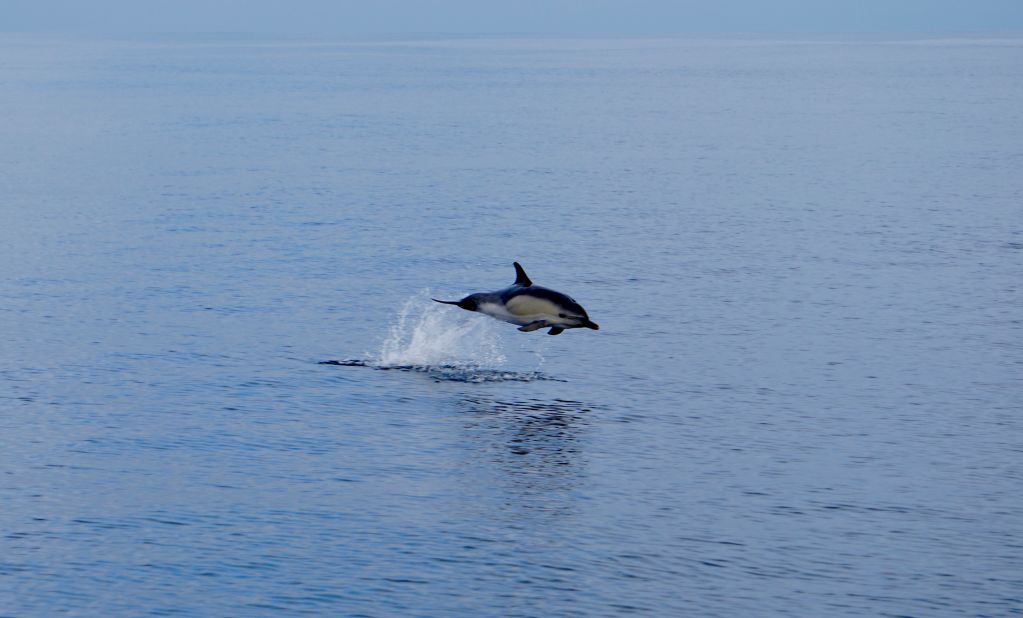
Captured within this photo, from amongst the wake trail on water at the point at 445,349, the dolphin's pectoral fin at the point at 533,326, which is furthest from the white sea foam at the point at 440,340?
the dolphin's pectoral fin at the point at 533,326

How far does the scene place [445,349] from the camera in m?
32.5

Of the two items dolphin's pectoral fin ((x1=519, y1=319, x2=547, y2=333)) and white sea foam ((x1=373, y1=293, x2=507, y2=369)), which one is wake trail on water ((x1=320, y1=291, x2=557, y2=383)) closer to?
white sea foam ((x1=373, y1=293, x2=507, y2=369))

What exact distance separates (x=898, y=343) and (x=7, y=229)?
1199 inches

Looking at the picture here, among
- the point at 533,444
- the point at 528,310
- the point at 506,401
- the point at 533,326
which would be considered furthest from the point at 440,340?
the point at 533,444

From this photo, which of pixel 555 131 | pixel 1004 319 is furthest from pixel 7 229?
pixel 555 131

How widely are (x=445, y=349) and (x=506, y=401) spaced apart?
179 inches

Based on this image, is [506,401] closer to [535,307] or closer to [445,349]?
[535,307]

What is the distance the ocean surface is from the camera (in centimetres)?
2003

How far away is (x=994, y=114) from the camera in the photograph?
113562 millimetres

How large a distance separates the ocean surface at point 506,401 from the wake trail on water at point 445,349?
0.48 ft

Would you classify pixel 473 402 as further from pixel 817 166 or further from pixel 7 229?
pixel 817 166

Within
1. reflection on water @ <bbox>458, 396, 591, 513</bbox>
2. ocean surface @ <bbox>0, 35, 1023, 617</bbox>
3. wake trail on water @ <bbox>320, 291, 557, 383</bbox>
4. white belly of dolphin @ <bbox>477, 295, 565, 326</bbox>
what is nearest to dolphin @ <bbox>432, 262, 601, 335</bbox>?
white belly of dolphin @ <bbox>477, 295, 565, 326</bbox>

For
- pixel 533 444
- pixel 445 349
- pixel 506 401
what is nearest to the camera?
pixel 533 444

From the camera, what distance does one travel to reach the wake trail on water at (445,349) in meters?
30.5
